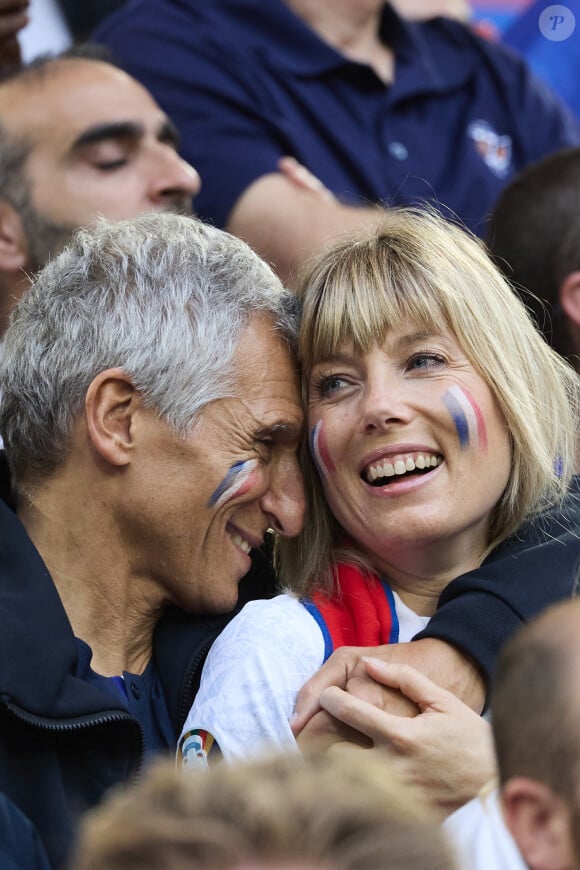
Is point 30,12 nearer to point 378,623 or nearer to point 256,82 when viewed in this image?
point 256,82

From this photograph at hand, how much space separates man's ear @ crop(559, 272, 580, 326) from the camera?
326 cm

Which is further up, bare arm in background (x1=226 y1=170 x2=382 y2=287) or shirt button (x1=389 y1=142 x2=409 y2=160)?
shirt button (x1=389 y1=142 x2=409 y2=160)

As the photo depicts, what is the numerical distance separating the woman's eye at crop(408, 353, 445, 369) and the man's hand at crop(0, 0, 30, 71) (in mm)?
2272

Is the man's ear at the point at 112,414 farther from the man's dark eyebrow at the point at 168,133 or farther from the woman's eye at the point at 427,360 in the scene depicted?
the man's dark eyebrow at the point at 168,133

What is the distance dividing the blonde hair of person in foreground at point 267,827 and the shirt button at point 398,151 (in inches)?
127

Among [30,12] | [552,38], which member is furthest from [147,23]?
[552,38]

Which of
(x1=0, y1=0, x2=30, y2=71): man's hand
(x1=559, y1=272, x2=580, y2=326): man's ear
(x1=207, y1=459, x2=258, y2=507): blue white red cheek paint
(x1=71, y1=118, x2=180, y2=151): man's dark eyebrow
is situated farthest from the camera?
(x1=0, y1=0, x2=30, y2=71): man's hand

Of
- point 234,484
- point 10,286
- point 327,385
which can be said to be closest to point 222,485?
point 234,484

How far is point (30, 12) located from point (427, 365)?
3.00 meters

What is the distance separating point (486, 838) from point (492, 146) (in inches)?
126

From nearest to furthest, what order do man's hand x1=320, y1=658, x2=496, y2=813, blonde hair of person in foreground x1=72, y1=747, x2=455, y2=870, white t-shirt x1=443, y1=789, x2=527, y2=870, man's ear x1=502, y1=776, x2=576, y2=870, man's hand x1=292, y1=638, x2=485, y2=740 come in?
blonde hair of person in foreground x1=72, y1=747, x2=455, y2=870 → man's ear x1=502, y1=776, x2=576, y2=870 → white t-shirt x1=443, y1=789, x2=527, y2=870 → man's hand x1=320, y1=658, x2=496, y2=813 → man's hand x1=292, y1=638, x2=485, y2=740

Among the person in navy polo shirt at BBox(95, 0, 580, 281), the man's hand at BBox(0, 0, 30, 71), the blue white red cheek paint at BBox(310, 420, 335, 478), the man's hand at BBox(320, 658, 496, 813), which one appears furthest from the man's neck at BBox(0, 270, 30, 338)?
the man's hand at BBox(320, 658, 496, 813)

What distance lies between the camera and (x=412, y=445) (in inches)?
95.9

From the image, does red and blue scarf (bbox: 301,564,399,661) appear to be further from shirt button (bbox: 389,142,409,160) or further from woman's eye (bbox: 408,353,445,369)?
shirt button (bbox: 389,142,409,160)
